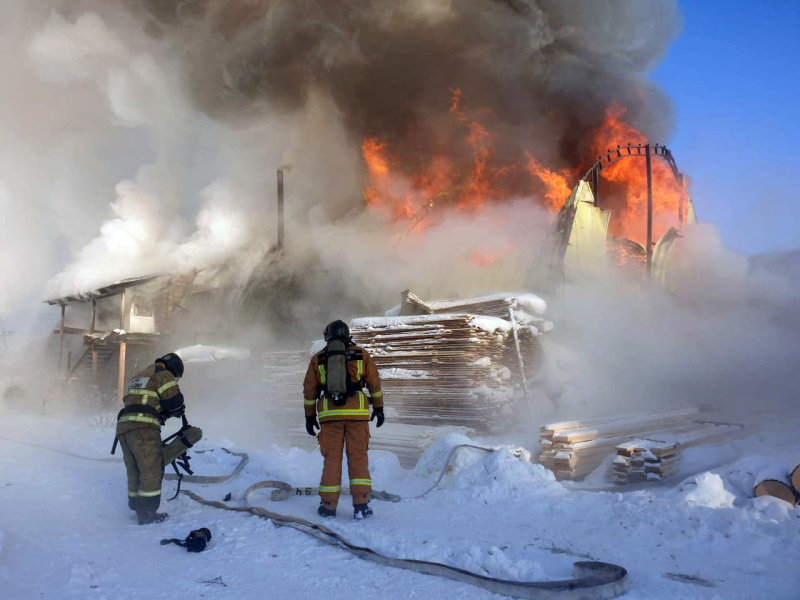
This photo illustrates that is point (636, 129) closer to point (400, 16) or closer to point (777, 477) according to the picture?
point (400, 16)

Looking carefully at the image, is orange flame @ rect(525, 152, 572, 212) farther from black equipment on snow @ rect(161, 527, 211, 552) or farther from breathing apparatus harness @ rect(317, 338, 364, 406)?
black equipment on snow @ rect(161, 527, 211, 552)

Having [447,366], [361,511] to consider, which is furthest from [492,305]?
[361,511]

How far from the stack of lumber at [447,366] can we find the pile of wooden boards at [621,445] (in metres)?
1.99

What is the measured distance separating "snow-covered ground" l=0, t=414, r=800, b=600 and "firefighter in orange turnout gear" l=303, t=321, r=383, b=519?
26cm

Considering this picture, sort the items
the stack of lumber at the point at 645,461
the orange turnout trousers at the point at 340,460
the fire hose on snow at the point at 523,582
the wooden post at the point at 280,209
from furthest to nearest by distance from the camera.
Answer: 1. the wooden post at the point at 280,209
2. the stack of lumber at the point at 645,461
3. the orange turnout trousers at the point at 340,460
4. the fire hose on snow at the point at 523,582

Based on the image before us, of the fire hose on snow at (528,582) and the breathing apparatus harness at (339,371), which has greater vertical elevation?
the breathing apparatus harness at (339,371)

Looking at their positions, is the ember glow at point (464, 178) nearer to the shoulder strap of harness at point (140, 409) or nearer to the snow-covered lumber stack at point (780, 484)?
the snow-covered lumber stack at point (780, 484)

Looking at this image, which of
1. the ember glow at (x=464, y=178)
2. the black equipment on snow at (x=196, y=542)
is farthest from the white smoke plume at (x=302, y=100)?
the black equipment on snow at (x=196, y=542)

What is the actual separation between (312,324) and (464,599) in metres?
16.1

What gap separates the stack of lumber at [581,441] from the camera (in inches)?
295

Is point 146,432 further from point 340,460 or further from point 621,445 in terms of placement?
point 621,445

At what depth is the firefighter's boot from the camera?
496 centimetres

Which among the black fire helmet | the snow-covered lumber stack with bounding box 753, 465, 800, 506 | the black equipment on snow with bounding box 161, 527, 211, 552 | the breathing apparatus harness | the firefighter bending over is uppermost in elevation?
the black fire helmet

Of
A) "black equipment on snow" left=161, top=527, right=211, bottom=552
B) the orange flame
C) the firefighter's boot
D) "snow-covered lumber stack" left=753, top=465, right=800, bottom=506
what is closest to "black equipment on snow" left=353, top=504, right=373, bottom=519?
"black equipment on snow" left=161, top=527, right=211, bottom=552
